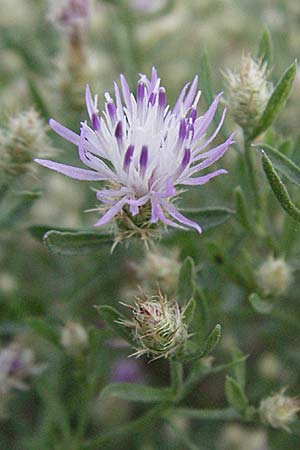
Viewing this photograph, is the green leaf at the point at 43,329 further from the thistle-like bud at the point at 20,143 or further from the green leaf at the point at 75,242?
the thistle-like bud at the point at 20,143

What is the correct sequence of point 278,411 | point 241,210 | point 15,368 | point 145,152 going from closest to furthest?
point 145,152
point 278,411
point 241,210
point 15,368

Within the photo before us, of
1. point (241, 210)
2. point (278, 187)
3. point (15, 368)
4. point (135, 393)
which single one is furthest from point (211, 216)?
point (15, 368)

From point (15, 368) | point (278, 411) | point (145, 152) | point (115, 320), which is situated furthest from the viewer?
point (15, 368)

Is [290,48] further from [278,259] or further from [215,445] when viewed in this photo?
[215,445]

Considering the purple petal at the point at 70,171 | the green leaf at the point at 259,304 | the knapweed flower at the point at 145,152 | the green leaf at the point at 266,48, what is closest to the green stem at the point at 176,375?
the green leaf at the point at 259,304

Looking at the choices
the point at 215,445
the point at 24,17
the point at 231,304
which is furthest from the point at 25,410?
the point at 24,17

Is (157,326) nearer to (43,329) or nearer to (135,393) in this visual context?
(135,393)

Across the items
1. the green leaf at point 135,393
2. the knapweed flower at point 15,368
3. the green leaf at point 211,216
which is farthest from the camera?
the knapweed flower at point 15,368
